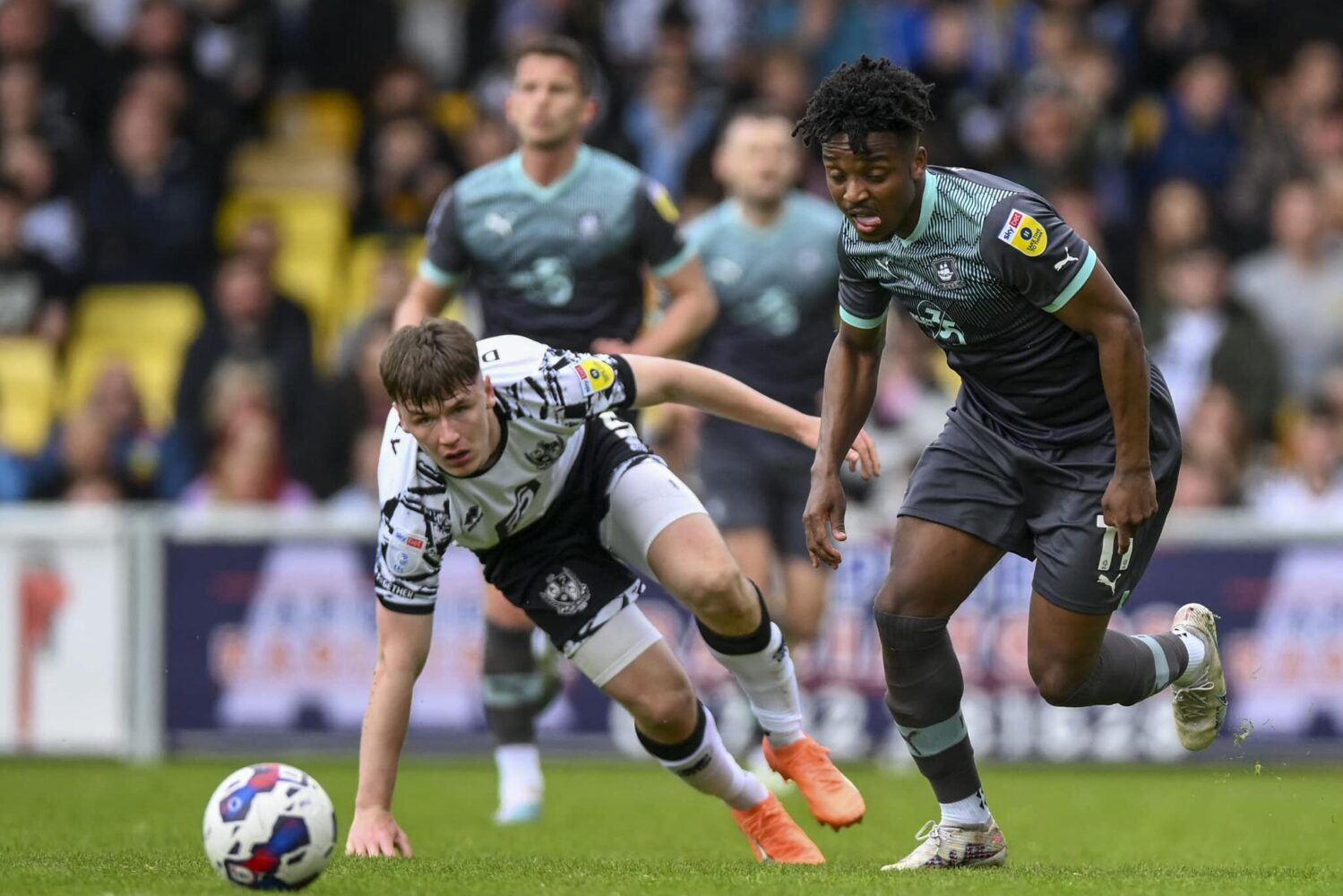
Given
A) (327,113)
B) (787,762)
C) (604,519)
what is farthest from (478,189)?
(327,113)

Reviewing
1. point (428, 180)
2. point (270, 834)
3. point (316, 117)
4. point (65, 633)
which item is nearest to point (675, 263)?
point (270, 834)

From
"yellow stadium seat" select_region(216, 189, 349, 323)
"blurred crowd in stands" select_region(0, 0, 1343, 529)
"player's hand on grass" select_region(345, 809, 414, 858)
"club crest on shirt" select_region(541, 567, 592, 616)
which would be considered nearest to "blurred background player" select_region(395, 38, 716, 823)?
"club crest on shirt" select_region(541, 567, 592, 616)

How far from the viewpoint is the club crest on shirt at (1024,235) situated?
5.80m

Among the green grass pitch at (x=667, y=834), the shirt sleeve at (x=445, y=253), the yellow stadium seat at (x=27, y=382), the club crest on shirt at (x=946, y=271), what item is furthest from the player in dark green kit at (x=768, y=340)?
the yellow stadium seat at (x=27, y=382)

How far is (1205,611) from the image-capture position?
702cm

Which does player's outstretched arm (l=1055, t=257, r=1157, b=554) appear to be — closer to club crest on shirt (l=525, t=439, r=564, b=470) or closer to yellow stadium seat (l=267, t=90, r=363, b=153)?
club crest on shirt (l=525, t=439, r=564, b=470)

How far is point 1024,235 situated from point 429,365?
1740mm

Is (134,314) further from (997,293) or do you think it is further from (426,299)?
(997,293)

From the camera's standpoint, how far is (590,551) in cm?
684

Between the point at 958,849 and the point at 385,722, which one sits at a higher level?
the point at 385,722

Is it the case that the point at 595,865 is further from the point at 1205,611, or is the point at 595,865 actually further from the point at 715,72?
the point at 715,72

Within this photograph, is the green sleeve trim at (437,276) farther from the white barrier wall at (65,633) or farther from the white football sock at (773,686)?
the white barrier wall at (65,633)

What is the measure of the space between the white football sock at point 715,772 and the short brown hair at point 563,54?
304cm

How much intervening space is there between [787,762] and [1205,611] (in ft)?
5.04
